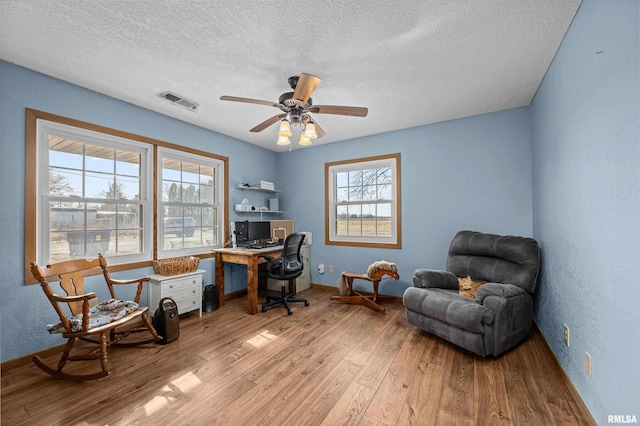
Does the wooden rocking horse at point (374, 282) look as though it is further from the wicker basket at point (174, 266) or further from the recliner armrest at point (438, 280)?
the wicker basket at point (174, 266)

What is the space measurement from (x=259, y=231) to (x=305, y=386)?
263 centimetres

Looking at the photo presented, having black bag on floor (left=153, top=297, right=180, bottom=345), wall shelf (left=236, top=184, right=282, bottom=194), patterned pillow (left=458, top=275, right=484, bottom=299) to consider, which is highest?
wall shelf (left=236, top=184, right=282, bottom=194)

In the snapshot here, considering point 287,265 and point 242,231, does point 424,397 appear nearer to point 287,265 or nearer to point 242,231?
point 287,265

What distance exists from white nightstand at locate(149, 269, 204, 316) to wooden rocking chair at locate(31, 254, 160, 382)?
34cm

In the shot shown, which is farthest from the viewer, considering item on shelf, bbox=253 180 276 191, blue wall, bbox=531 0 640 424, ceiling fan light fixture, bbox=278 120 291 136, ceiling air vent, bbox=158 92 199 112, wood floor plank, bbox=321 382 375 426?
item on shelf, bbox=253 180 276 191

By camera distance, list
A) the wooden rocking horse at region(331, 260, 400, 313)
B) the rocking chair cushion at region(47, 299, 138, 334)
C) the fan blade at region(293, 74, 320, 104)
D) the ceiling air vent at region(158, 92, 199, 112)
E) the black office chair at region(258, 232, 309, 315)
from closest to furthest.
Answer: the fan blade at region(293, 74, 320, 104) < the rocking chair cushion at region(47, 299, 138, 334) < the ceiling air vent at region(158, 92, 199, 112) < the black office chair at region(258, 232, 309, 315) < the wooden rocking horse at region(331, 260, 400, 313)

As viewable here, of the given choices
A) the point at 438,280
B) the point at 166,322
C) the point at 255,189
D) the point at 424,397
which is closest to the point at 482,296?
the point at 438,280

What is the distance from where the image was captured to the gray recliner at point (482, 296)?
2205mm

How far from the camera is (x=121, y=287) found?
2836mm

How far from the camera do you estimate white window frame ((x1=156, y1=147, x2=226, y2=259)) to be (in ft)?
10.8

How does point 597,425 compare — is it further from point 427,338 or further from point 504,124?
point 504,124

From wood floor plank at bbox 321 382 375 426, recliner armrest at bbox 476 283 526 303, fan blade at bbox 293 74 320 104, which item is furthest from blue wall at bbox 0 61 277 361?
recliner armrest at bbox 476 283 526 303

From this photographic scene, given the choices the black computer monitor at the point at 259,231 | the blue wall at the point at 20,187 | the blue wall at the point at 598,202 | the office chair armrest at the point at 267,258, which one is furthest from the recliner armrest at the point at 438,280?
the blue wall at the point at 20,187

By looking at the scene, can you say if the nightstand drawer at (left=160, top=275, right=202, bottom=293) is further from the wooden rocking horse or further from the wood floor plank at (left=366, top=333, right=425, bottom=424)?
the wood floor plank at (left=366, top=333, right=425, bottom=424)
